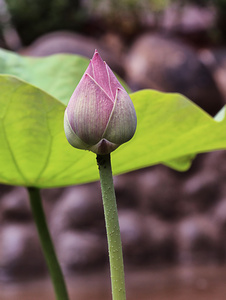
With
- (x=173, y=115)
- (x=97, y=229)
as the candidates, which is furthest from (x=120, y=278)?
(x=97, y=229)

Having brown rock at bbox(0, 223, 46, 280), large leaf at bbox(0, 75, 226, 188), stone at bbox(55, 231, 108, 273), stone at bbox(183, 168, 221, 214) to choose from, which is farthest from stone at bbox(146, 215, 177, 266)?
large leaf at bbox(0, 75, 226, 188)

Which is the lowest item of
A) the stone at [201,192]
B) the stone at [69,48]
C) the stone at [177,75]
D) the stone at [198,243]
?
the stone at [198,243]

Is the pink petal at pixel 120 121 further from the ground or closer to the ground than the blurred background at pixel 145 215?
further from the ground

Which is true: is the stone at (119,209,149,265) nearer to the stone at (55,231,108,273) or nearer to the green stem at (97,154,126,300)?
the stone at (55,231,108,273)

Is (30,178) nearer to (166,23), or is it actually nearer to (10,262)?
(10,262)

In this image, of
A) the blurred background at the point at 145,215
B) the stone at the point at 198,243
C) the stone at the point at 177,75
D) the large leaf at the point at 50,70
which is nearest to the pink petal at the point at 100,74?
the large leaf at the point at 50,70

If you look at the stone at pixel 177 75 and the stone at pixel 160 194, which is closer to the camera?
the stone at pixel 177 75

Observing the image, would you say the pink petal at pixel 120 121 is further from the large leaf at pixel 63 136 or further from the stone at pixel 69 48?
the stone at pixel 69 48

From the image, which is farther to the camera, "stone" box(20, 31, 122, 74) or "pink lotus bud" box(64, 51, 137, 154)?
"stone" box(20, 31, 122, 74)
